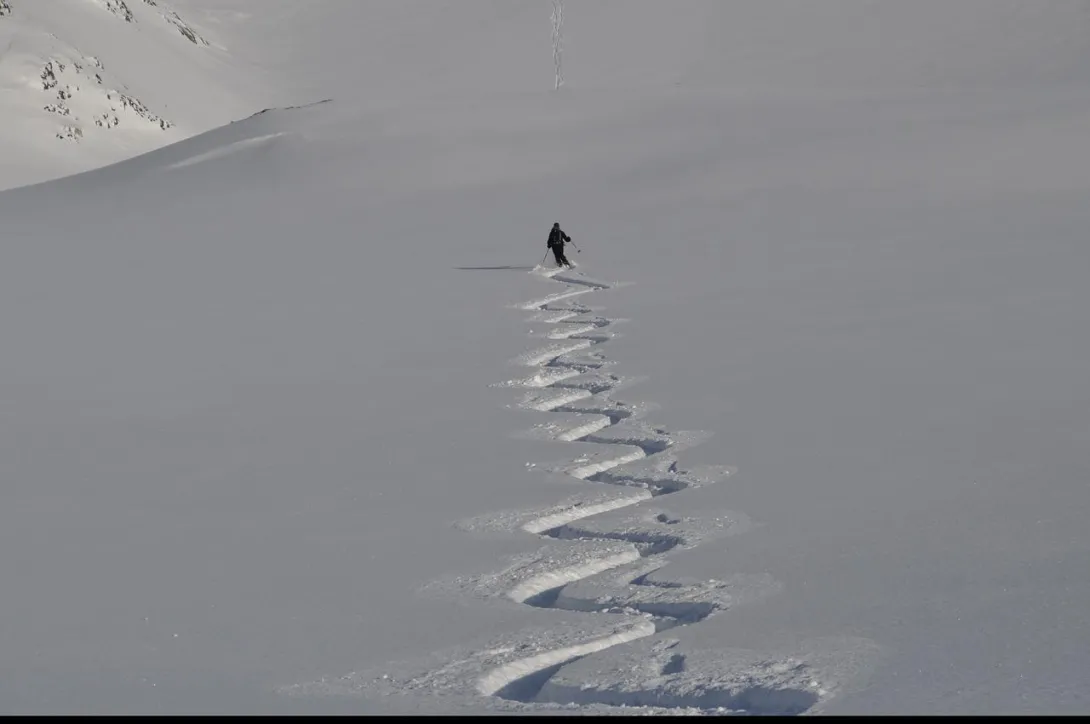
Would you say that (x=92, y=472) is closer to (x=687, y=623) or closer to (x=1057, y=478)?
(x=687, y=623)

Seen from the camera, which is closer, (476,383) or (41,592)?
(41,592)

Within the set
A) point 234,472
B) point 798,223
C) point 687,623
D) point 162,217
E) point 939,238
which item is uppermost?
point 162,217

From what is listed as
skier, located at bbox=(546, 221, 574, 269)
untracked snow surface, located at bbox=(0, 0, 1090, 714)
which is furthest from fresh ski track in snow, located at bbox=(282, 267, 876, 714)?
skier, located at bbox=(546, 221, 574, 269)

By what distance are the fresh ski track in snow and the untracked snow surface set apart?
0.02 meters

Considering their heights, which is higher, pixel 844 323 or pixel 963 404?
pixel 844 323

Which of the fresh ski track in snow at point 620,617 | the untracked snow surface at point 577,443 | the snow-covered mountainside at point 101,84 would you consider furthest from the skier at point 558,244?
the snow-covered mountainside at point 101,84

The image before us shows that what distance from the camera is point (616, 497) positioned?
19.0ft

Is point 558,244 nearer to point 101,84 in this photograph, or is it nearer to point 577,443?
point 577,443

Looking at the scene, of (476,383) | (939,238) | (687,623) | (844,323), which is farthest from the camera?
(939,238)

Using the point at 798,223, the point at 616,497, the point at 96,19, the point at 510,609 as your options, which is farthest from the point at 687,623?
the point at 96,19

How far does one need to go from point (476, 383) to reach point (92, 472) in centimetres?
281

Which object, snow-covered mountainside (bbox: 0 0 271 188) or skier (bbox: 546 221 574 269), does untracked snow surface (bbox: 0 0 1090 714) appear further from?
snow-covered mountainside (bbox: 0 0 271 188)

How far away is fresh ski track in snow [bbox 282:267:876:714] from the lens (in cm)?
376

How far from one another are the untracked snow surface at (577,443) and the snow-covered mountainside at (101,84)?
4381cm
